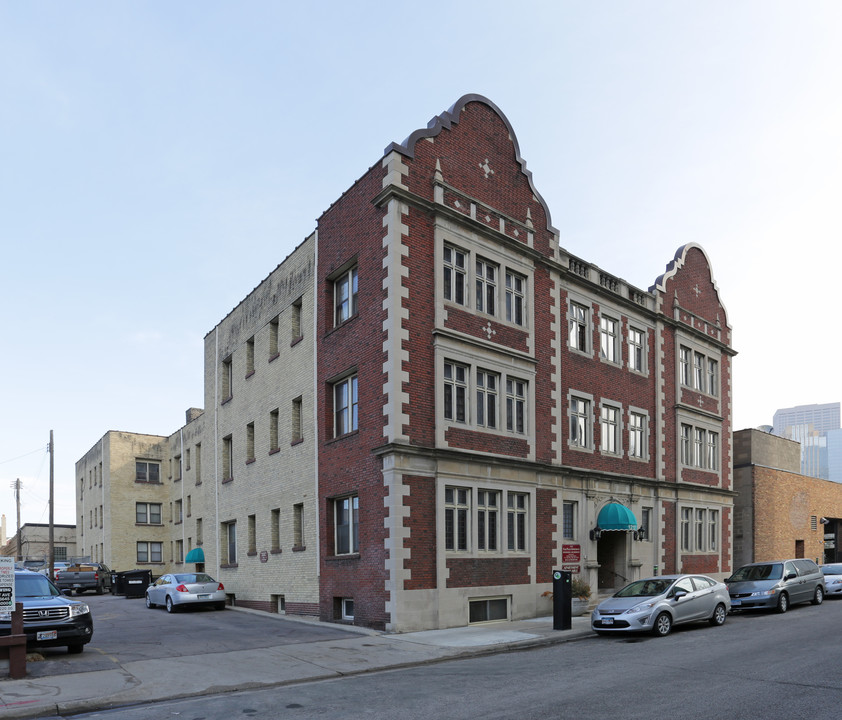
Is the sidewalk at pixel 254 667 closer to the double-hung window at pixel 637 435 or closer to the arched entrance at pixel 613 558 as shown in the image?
the arched entrance at pixel 613 558

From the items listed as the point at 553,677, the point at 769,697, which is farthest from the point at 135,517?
the point at 769,697

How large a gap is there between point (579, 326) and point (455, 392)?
7306 millimetres

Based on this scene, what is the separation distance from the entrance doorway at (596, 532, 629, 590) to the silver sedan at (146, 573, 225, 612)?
12.9 meters

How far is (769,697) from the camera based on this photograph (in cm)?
1019

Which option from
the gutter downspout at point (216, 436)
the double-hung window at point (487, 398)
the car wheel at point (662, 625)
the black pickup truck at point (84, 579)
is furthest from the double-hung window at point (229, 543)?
the car wheel at point (662, 625)

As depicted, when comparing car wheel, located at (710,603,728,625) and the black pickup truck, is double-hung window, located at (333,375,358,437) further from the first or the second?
the black pickup truck

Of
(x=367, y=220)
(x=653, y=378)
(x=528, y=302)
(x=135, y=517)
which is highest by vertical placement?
(x=367, y=220)

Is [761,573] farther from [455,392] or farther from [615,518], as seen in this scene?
[455,392]

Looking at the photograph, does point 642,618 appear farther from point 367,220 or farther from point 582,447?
point 367,220

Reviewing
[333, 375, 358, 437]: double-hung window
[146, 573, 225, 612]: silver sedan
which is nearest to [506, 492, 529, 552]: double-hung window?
[333, 375, 358, 437]: double-hung window

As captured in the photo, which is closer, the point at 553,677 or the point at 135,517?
the point at 553,677

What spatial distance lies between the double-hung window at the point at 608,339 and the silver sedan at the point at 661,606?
9.47 metres

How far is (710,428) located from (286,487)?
18133 millimetres

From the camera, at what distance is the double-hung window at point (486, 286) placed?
882 inches
